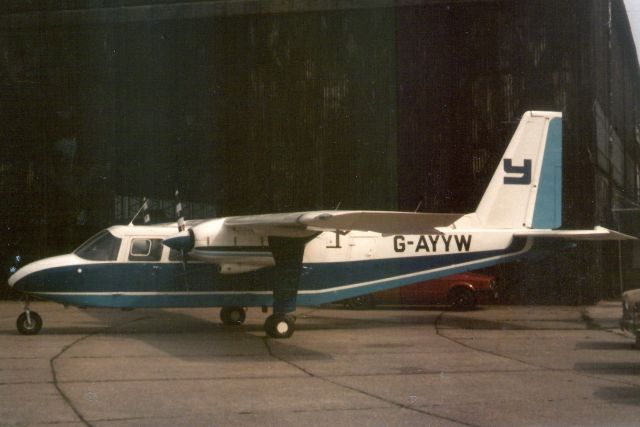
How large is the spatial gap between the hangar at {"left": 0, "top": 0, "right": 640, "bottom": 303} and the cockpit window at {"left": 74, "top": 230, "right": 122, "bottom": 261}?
11245mm

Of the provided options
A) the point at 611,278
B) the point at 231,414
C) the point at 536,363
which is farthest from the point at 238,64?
the point at 231,414

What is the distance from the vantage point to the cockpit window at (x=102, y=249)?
1766cm

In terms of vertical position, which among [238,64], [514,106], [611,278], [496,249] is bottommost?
[611,278]

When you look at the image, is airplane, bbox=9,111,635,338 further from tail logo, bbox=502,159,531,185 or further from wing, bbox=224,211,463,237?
wing, bbox=224,211,463,237

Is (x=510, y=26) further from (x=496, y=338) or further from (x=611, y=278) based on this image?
(x=496, y=338)

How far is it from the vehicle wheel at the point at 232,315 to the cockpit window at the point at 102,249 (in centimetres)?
333

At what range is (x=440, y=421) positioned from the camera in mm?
8703

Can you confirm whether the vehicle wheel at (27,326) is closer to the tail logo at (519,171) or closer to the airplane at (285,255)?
the airplane at (285,255)

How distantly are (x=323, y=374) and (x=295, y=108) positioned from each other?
58.1ft

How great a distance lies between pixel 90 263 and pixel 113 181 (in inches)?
514

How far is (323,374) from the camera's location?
12234 mm

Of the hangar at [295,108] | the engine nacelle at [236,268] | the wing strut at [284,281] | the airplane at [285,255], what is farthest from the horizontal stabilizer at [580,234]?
the hangar at [295,108]

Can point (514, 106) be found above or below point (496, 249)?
above

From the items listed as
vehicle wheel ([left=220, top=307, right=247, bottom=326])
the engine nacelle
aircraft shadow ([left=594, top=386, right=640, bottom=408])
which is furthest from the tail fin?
aircraft shadow ([left=594, top=386, right=640, bottom=408])
